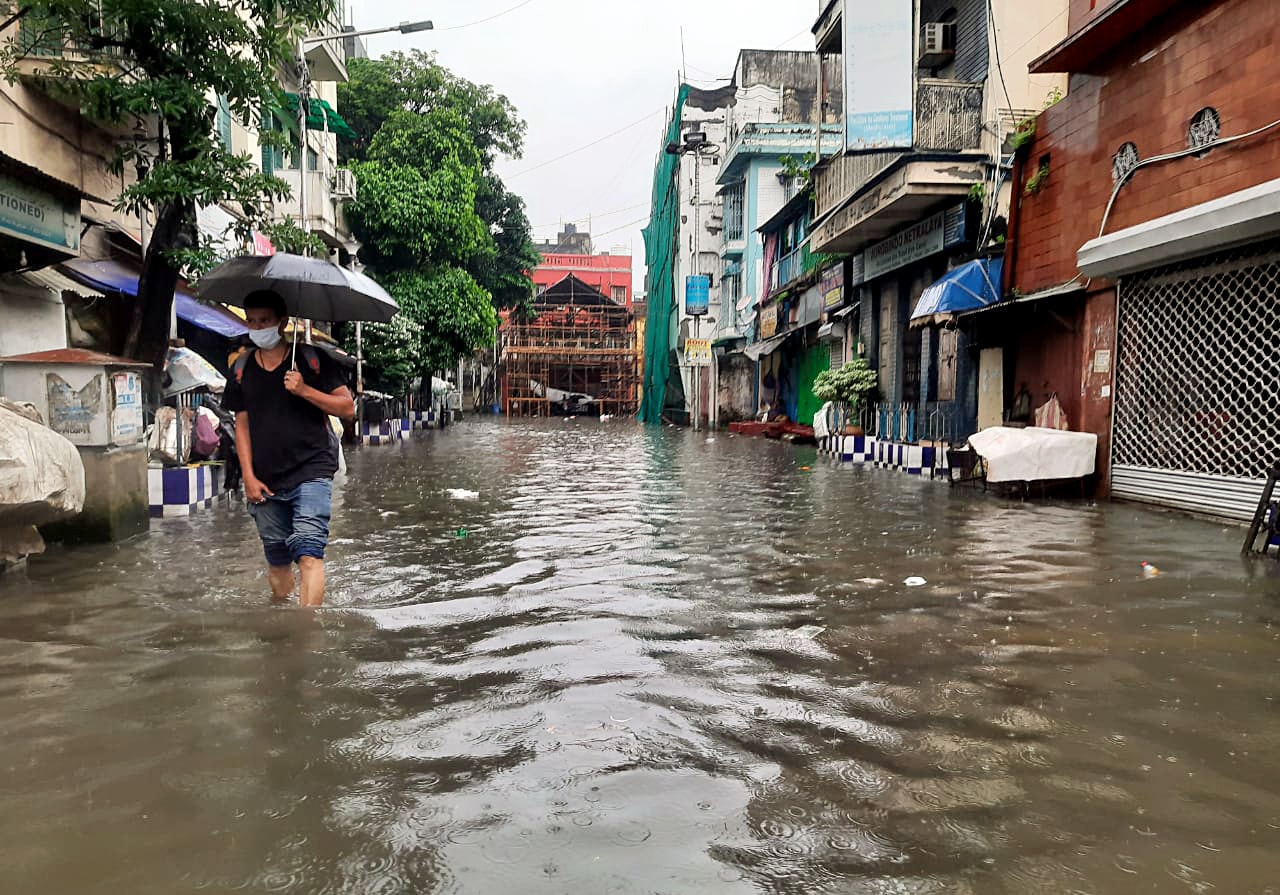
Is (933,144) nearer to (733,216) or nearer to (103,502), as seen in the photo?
Answer: (103,502)

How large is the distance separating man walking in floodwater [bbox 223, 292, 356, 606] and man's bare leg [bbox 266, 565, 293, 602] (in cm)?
32

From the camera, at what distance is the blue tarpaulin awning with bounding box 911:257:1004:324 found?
46.4 ft

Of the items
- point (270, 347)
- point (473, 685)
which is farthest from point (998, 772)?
point (270, 347)

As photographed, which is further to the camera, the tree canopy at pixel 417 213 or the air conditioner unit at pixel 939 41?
the tree canopy at pixel 417 213

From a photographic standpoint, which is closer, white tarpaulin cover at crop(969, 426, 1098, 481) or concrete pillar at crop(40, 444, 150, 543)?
concrete pillar at crop(40, 444, 150, 543)

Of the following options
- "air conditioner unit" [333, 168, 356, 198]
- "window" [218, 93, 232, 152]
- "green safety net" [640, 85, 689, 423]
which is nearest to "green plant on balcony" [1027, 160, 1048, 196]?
"window" [218, 93, 232, 152]

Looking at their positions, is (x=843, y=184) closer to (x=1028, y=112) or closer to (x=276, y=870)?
(x=1028, y=112)

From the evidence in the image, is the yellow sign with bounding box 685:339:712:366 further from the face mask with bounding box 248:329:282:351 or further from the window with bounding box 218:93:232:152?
the face mask with bounding box 248:329:282:351

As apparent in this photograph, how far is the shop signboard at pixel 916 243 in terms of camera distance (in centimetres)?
1606

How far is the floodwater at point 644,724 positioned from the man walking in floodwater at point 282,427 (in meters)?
0.54

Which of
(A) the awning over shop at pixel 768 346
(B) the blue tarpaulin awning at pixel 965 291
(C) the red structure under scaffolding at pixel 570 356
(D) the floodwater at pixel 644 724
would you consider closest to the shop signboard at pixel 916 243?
(B) the blue tarpaulin awning at pixel 965 291

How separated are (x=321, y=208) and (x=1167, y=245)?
20086 mm

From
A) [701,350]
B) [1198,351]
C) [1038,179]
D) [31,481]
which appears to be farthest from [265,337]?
[701,350]

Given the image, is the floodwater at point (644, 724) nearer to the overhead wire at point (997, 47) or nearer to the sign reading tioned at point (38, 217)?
the sign reading tioned at point (38, 217)
